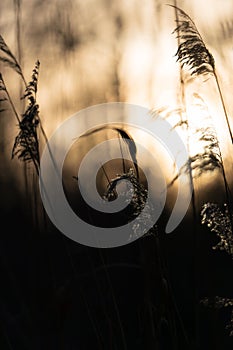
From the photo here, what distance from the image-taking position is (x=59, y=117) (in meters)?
1.74

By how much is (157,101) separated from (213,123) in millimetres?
262

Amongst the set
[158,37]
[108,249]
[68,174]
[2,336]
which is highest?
[158,37]

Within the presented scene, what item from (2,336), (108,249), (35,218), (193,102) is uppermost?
(193,102)

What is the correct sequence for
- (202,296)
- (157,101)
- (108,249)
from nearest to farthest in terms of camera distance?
(202,296) < (108,249) < (157,101)

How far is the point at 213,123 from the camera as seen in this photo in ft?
4.90

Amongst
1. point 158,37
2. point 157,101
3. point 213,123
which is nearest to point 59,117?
point 157,101

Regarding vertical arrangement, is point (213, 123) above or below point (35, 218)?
above

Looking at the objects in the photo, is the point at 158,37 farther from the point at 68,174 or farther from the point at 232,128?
the point at 68,174

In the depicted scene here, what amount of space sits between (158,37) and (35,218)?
798 millimetres

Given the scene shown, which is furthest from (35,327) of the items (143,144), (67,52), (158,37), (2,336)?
(158,37)

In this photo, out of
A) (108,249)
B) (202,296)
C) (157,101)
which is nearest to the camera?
(202,296)

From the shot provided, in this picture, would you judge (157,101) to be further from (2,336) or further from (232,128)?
(2,336)

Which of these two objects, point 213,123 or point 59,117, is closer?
point 213,123

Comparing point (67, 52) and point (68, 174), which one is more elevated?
point (67, 52)
